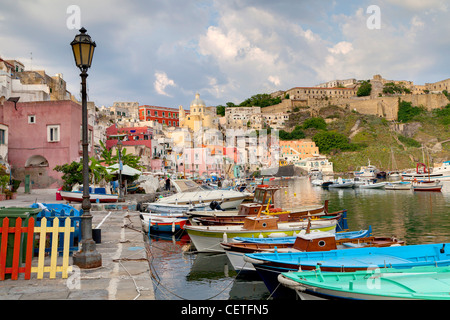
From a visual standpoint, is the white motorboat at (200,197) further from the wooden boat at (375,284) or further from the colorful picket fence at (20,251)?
the wooden boat at (375,284)

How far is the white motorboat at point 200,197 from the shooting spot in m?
26.6

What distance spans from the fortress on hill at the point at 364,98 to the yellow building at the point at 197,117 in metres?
43.2

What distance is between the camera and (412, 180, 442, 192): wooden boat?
49.2 metres

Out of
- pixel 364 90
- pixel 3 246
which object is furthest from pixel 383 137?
pixel 3 246

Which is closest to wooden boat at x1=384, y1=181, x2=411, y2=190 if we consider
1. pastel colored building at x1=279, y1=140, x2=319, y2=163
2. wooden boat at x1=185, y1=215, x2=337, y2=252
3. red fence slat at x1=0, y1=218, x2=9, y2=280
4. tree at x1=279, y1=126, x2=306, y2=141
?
wooden boat at x1=185, y1=215, x2=337, y2=252

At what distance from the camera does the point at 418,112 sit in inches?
5374

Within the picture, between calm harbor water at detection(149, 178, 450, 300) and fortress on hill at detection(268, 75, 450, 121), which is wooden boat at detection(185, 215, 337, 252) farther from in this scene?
fortress on hill at detection(268, 75, 450, 121)

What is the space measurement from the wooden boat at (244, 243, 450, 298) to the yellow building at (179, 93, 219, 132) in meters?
97.3

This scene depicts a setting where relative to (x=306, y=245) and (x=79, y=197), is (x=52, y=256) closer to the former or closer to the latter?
(x=306, y=245)

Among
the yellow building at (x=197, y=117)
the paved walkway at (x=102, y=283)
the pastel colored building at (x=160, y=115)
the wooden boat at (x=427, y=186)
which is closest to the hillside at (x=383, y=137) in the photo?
the yellow building at (x=197, y=117)

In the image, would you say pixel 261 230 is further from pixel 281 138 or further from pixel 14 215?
pixel 281 138

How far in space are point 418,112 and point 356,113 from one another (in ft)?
73.2

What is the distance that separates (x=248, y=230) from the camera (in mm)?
14180
